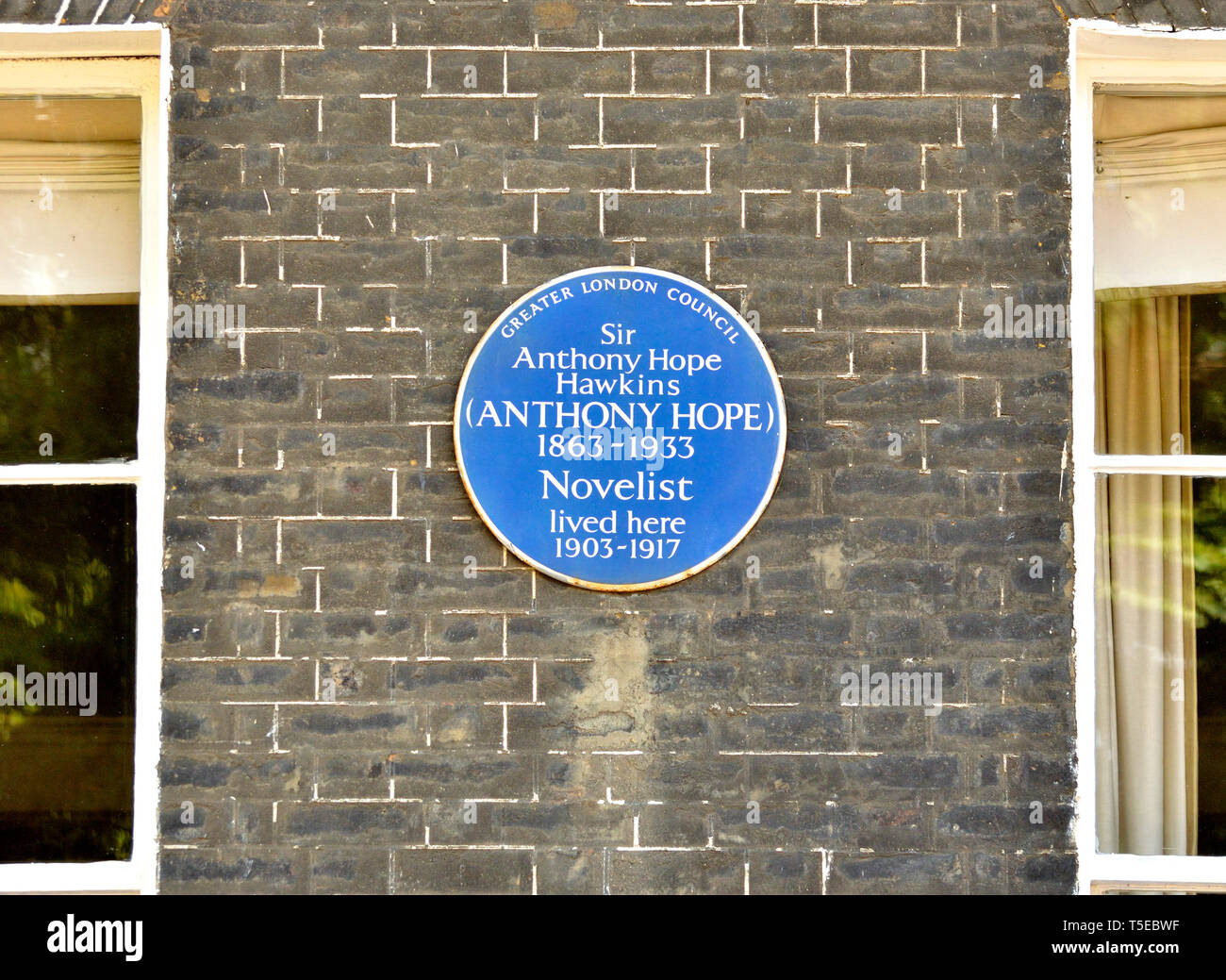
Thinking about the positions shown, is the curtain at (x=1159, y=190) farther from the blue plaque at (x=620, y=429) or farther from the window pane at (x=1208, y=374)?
the blue plaque at (x=620, y=429)

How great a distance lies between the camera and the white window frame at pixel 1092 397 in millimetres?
3125

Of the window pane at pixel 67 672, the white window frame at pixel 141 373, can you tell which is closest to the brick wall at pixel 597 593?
the white window frame at pixel 141 373

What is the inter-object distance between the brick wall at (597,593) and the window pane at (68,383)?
24cm

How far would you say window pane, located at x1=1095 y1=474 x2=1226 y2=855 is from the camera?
3.24 m

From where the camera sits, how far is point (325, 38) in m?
3.22

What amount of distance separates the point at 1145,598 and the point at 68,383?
9.77 feet

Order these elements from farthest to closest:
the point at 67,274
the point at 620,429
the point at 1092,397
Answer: the point at 67,274 < the point at 1092,397 < the point at 620,429

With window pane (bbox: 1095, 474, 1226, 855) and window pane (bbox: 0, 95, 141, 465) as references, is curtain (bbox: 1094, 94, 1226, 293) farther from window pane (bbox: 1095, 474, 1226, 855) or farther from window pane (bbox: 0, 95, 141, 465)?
window pane (bbox: 0, 95, 141, 465)

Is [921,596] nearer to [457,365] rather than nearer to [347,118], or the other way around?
[457,365]

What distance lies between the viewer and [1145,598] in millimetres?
3291

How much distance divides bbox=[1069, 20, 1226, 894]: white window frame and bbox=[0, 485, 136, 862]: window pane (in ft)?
8.14

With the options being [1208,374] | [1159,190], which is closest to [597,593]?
[1208,374]

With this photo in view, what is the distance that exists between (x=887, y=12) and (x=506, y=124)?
1055 mm

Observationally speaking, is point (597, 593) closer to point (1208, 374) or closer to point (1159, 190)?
point (1208, 374)
